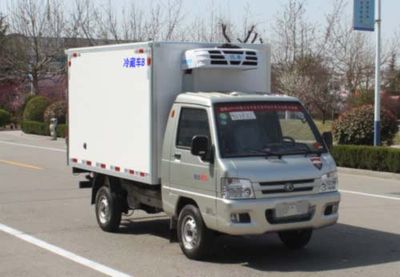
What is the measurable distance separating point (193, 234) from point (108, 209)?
7.51ft

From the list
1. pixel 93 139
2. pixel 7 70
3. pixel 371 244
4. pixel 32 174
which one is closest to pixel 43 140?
pixel 32 174

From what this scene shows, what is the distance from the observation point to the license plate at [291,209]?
806 centimetres

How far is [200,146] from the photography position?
8172mm

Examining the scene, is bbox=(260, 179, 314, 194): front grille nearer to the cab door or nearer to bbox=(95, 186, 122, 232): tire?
the cab door

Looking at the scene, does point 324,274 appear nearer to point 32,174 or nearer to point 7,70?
point 32,174

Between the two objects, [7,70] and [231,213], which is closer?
[231,213]

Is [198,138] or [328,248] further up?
[198,138]

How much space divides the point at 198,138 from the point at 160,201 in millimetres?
1611

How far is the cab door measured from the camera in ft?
26.9

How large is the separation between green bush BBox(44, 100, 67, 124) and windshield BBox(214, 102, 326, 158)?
1088 inches

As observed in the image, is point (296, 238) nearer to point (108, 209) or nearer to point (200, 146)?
point (200, 146)

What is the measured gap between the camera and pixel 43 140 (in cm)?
3356

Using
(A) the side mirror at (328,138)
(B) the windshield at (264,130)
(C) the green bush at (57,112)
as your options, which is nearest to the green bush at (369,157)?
(A) the side mirror at (328,138)

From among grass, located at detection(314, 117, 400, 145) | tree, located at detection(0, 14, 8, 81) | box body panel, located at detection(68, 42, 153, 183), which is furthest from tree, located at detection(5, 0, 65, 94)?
box body panel, located at detection(68, 42, 153, 183)
